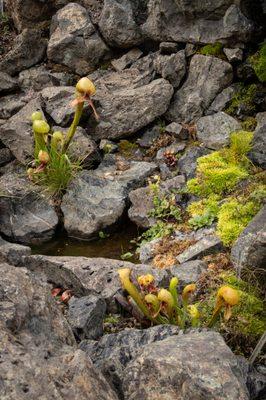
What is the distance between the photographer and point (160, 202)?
7.80 meters

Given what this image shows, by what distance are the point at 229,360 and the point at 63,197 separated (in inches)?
202

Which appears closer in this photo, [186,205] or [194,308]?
[194,308]

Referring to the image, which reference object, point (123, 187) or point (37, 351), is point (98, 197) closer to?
point (123, 187)

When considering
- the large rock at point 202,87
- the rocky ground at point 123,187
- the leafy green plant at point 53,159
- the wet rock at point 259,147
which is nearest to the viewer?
the rocky ground at point 123,187

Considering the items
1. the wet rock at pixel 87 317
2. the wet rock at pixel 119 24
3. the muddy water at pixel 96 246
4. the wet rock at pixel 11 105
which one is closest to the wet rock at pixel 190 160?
the muddy water at pixel 96 246

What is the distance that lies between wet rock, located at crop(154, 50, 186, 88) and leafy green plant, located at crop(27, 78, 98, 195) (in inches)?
89.0

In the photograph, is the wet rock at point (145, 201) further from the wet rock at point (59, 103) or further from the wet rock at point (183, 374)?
the wet rock at point (183, 374)

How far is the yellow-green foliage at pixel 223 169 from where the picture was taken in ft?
25.1

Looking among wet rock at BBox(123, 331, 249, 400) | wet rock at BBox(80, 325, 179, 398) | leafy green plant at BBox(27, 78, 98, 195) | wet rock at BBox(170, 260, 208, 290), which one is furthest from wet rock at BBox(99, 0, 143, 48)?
wet rock at BBox(123, 331, 249, 400)

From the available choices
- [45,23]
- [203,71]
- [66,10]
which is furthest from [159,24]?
[45,23]

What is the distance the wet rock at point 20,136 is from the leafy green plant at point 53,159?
46 centimetres

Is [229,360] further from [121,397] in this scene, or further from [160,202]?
[160,202]

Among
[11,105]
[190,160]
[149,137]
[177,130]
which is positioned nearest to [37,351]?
[190,160]

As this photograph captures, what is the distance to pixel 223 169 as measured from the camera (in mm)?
7770
